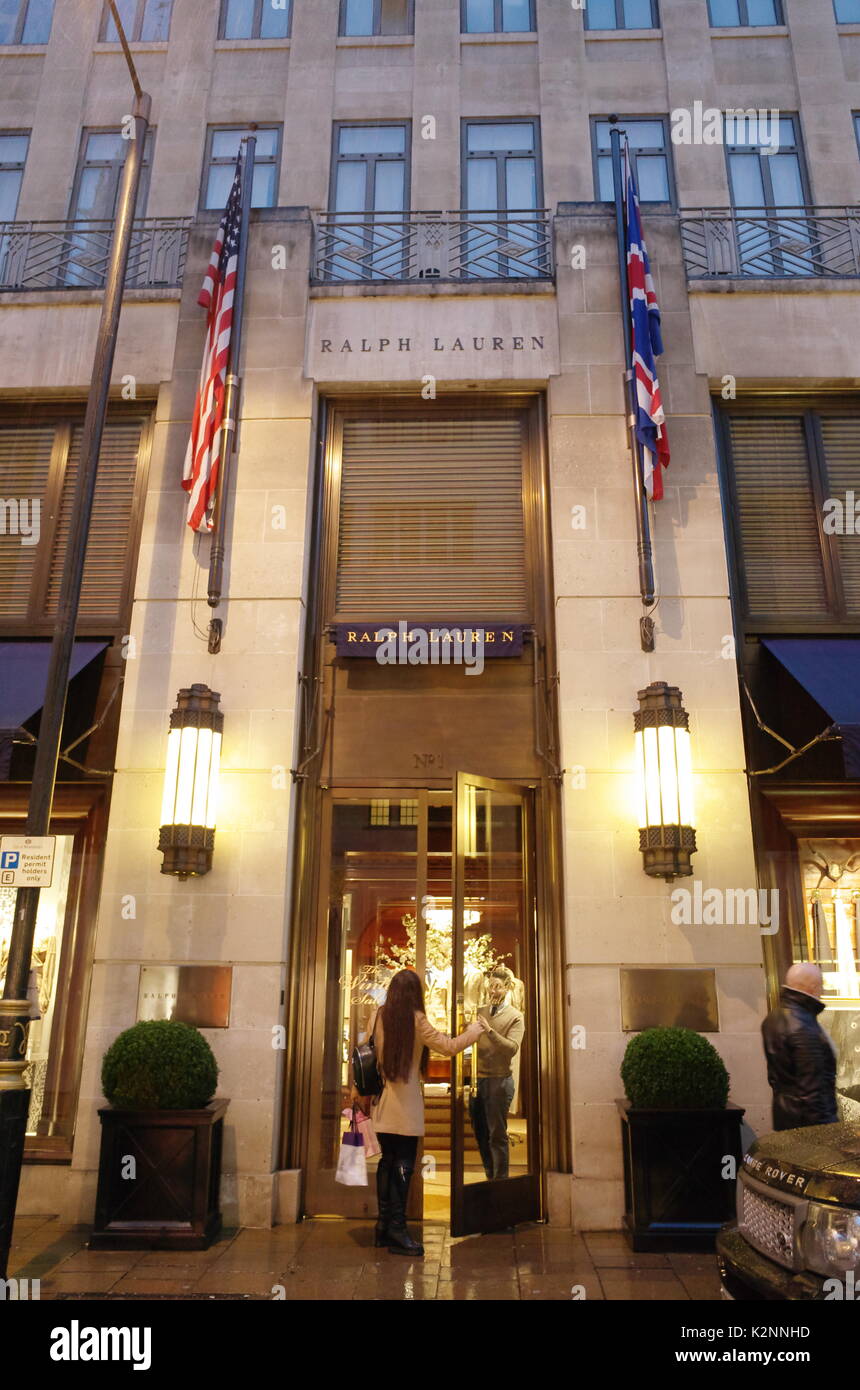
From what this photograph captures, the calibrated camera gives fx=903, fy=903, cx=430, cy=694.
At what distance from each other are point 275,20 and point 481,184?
14.6 feet

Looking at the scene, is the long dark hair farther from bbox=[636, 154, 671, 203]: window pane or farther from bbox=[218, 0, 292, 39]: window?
bbox=[218, 0, 292, 39]: window

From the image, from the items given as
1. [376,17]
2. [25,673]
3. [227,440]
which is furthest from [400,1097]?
[376,17]

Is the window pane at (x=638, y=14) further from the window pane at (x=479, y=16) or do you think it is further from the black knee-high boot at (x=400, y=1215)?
the black knee-high boot at (x=400, y=1215)

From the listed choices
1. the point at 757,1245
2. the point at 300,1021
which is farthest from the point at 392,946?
the point at 757,1245

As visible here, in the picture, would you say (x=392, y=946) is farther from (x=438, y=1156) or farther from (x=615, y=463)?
(x=615, y=463)

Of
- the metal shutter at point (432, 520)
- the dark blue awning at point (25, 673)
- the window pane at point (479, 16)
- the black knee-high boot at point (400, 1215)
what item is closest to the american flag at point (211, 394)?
the metal shutter at point (432, 520)

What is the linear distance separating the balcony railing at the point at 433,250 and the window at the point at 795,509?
305cm

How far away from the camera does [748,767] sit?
875 cm

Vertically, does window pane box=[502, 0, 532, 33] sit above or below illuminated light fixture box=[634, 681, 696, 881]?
above

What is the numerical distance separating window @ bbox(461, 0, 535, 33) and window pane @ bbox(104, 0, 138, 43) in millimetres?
4973

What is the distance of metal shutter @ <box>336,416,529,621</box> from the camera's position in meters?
9.34

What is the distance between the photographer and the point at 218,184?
12.7 m

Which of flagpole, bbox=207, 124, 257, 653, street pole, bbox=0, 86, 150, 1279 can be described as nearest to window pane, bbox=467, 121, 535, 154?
flagpole, bbox=207, 124, 257, 653

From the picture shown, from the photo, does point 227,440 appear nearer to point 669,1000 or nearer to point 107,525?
point 107,525
